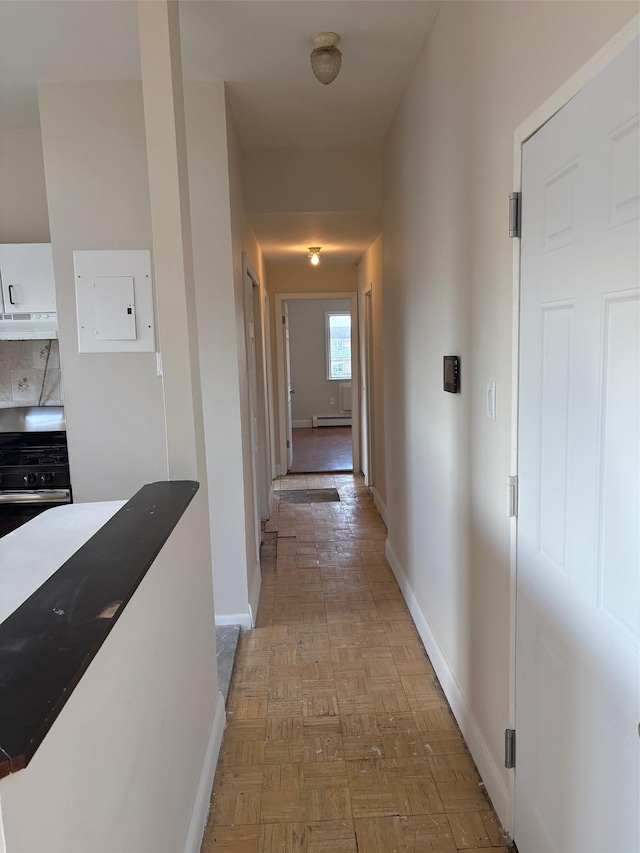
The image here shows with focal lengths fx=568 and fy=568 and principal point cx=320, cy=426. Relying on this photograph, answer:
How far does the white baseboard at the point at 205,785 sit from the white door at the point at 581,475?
2.97 feet

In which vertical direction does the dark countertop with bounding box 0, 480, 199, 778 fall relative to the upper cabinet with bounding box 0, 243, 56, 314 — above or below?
below

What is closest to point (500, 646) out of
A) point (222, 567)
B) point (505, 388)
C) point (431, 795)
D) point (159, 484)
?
point (431, 795)

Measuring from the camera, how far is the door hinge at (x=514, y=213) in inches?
56.8

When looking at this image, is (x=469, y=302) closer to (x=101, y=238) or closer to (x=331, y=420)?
(x=101, y=238)

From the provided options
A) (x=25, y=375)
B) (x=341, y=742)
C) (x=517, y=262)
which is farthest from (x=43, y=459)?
(x=517, y=262)

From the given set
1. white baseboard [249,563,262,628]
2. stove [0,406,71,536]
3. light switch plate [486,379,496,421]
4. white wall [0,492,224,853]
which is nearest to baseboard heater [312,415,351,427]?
white baseboard [249,563,262,628]

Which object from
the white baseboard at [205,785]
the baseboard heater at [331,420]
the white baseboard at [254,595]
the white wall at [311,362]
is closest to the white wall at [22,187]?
the white baseboard at [254,595]

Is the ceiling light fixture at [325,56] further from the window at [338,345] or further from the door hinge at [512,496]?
the window at [338,345]

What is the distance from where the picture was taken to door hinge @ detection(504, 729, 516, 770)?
5.24 feet

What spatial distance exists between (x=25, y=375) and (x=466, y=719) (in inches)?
116

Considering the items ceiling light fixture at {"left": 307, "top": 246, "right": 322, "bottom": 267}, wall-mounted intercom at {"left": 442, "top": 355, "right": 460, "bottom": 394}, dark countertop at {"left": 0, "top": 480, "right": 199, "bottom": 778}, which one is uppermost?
ceiling light fixture at {"left": 307, "top": 246, "right": 322, "bottom": 267}

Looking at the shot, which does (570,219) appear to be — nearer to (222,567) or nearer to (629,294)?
(629,294)

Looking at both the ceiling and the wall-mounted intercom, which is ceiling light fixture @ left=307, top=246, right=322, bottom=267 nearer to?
the ceiling

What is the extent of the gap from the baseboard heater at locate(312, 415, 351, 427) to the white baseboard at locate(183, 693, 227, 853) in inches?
312
